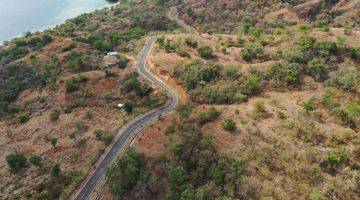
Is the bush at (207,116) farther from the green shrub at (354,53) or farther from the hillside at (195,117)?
the green shrub at (354,53)

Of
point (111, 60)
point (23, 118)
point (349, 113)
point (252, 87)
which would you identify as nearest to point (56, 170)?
point (23, 118)

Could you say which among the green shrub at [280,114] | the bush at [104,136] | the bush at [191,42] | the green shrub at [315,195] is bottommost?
the bush at [104,136]

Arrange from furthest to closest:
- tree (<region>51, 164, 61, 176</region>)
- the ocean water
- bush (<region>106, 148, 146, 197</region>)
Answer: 1. the ocean water
2. tree (<region>51, 164, 61, 176</region>)
3. bush (<region>106, 148, 146, 197</region>)

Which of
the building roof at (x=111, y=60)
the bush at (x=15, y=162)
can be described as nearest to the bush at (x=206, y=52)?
the building roof at (x=111, y=60)

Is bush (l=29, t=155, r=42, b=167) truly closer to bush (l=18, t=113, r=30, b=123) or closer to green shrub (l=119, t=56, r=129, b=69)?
bush (l=18, t=113, r=30, b=123)

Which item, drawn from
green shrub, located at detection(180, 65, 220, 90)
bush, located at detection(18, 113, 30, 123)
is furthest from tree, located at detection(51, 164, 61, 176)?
green shrub, located at detection(180, 65, 220, 90)

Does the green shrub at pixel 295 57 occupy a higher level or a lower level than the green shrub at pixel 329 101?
higher

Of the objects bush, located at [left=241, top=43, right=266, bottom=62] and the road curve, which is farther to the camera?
bush, located at [left=241, top=43, right=266, bottom=62]
